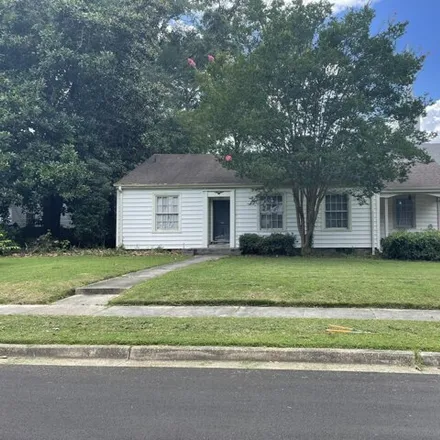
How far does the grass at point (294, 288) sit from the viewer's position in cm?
898

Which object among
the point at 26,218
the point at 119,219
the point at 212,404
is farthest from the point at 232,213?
the point at 212,404

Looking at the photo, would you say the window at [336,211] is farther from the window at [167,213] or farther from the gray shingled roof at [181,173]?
the window at [167,213]

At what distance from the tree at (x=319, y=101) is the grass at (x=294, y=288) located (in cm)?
475

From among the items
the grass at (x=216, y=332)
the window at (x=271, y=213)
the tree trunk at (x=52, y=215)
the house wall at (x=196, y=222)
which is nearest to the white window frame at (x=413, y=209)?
the house wall at (x=196, y=222)

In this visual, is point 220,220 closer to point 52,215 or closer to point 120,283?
point 52,215

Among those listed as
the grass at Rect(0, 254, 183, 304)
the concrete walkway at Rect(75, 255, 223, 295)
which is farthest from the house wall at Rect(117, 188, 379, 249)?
the concrete walkway at Rect(75, 255, 223, 295)

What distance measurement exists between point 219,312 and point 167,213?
1237 cm

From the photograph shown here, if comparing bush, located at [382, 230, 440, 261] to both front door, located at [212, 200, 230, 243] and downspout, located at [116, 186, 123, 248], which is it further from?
downspout, located at [116, 186, 123, 248]

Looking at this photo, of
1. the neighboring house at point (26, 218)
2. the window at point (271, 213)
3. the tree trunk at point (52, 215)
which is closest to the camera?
the window at point (271, 213)

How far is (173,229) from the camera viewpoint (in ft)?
66.5

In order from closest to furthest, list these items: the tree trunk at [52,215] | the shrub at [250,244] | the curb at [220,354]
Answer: the curb at [220,354] → the shrub at [250,244] → the tree trunk at [52,215]

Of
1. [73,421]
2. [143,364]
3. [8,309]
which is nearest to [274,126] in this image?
[8,309]

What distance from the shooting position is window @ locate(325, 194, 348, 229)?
19.7 m

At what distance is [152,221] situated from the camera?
66.7 feet
